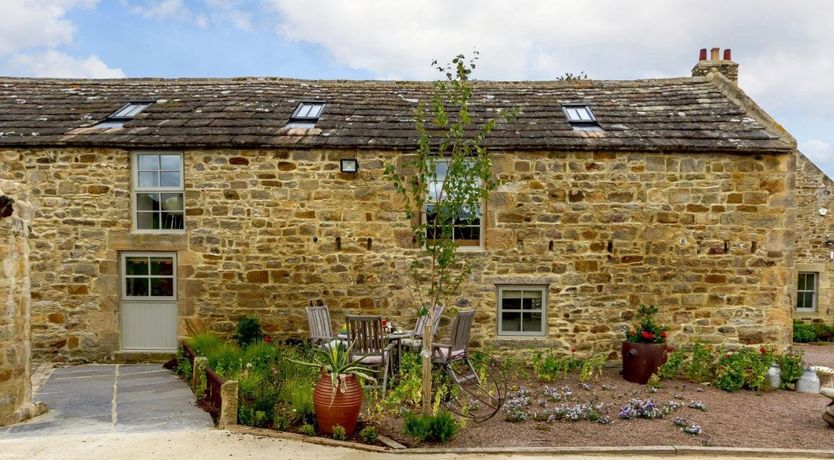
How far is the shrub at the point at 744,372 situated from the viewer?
8.64 metres

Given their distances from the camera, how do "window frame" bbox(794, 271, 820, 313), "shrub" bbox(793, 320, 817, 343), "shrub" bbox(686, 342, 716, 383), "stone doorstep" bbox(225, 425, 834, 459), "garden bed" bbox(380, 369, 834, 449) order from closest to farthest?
"stone doorstep" bbox(225, 425, 834, 459) < "garden bed" bbox(380, 369, 834, 449) < "shrub" bbox(686, 342, 716, 383) < "shrub" bbox(793, 320, 817, 343) < "window frame" bbox(794, 271, 820, 313)

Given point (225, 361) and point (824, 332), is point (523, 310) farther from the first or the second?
point (824, 332)

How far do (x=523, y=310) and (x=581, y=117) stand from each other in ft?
12.5

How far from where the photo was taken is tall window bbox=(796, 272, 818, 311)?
15281 millimetres

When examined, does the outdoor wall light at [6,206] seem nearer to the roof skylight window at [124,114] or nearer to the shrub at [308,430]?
the shrub at [308,430]

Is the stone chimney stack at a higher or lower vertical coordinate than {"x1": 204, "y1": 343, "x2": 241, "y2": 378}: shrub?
higher

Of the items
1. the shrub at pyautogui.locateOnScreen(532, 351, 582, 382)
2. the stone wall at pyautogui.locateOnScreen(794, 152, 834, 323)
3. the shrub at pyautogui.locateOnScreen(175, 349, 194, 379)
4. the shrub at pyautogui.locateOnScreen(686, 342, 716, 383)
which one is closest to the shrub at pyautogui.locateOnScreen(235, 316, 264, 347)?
the shrub at pyautogui.locateOnScreen(175, 349, 194, 379)

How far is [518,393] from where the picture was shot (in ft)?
25.2

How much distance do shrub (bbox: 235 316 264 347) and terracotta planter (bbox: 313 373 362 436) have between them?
3588mm

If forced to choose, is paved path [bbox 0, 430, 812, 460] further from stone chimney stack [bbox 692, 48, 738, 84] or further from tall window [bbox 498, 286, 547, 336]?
stone chimney stack [bbox 692, 48, 738, 84]

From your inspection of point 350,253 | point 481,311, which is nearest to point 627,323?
point 481,311

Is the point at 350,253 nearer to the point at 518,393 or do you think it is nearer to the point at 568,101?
the point at 518,393

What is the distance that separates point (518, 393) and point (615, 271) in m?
3.06

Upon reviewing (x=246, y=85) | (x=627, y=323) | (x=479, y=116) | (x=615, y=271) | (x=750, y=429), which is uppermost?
(x=246, y=85)
